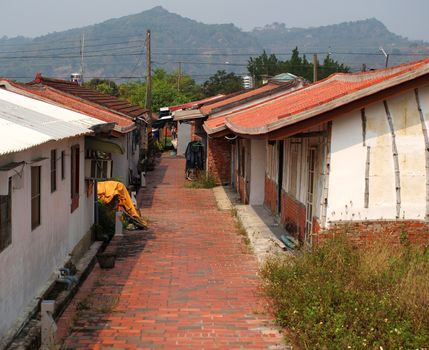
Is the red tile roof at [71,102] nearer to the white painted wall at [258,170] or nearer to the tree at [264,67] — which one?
the white painted wall at [258,170]

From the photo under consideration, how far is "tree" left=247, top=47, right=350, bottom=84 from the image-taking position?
65750mm

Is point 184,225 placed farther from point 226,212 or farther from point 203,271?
point 203,271

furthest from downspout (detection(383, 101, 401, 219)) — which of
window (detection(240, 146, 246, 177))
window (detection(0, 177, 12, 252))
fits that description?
window (detection(240, 146, 246, 177))

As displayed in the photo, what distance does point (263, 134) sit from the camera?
10750 mm

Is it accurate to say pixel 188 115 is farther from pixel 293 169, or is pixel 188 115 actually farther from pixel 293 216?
pixel 293 216

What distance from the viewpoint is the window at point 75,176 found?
40.6 ft

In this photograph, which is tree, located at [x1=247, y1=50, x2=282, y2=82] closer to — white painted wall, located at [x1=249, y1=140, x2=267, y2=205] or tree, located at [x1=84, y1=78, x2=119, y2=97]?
tree, located at [x1=84, y1=78, x2=119, y2=97]

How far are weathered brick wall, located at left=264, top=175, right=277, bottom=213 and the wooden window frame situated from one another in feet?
28.4

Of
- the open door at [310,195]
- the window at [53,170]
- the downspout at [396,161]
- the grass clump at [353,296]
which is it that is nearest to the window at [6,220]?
the window at [53,170]

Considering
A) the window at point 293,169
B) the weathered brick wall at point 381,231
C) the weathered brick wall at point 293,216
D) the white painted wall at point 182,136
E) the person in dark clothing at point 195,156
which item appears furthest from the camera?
the white painted wall at point 182,136

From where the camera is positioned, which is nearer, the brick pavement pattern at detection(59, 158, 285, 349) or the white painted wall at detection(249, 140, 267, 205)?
the brick pavement pattern at detection(59, 158, 285, 349)

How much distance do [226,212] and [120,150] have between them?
6565 mm

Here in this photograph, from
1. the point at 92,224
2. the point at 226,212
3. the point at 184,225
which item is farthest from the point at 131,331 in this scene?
the point at 226,212

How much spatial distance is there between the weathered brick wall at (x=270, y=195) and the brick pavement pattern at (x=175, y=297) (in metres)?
1.33
